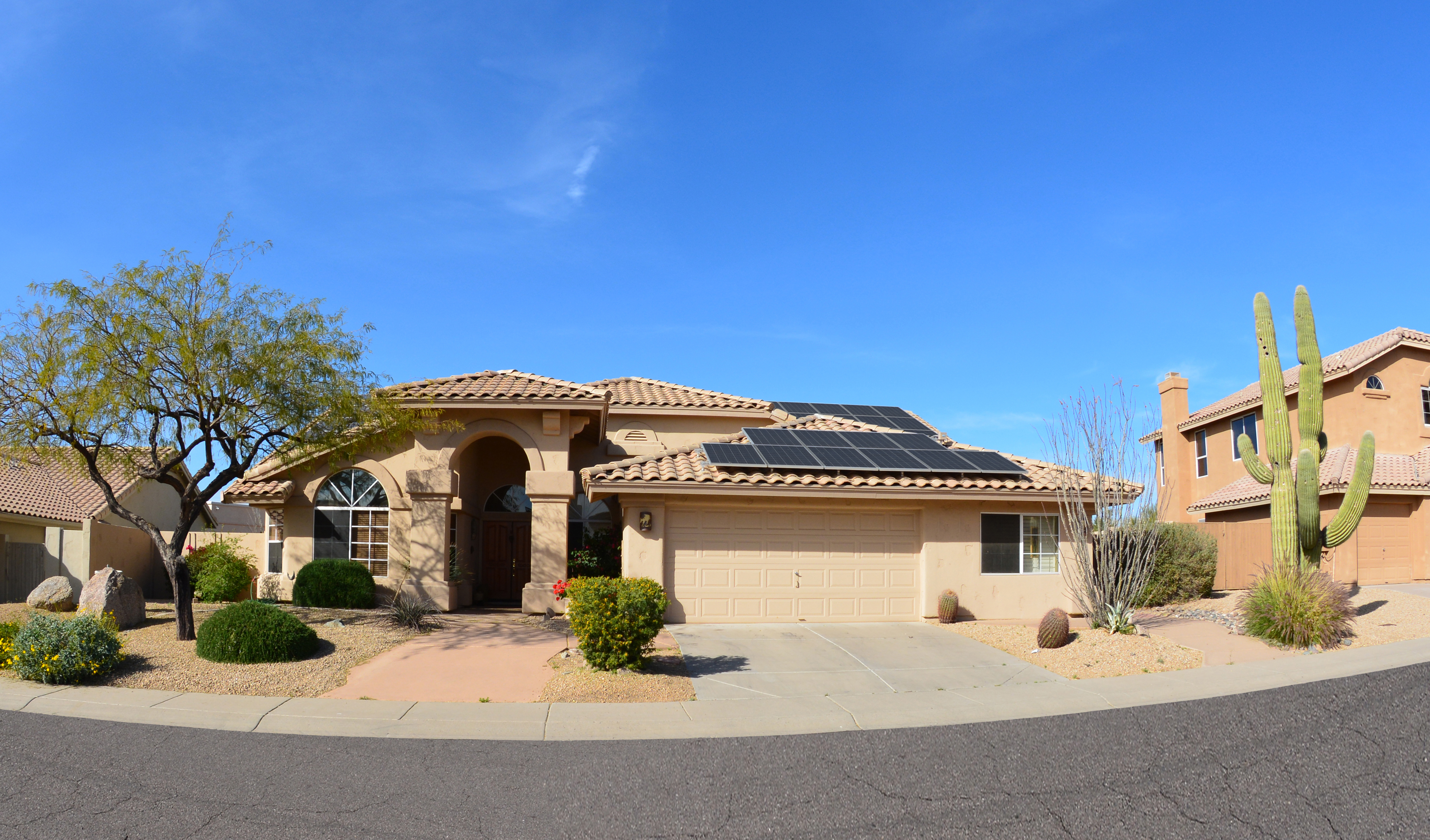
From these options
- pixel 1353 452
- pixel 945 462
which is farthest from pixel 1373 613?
pixel 1353 452

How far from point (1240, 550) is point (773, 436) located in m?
12.4

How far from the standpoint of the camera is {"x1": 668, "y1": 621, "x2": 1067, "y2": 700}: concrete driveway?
1123 centimetres

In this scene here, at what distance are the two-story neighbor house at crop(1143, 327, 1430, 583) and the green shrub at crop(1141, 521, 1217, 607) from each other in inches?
25.6

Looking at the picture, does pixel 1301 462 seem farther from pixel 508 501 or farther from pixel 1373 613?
pixel 508 501

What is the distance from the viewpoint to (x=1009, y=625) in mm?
16141

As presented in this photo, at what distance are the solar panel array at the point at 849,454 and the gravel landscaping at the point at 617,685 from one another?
5.41 m

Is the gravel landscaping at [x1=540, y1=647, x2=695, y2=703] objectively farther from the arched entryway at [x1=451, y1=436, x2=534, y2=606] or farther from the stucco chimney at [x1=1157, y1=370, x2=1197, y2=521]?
the stucco chimney at [x1=1157, y1=370, x2=1197, y2=521]

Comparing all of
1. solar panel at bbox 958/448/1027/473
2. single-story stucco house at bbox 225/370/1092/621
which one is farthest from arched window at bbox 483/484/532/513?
solar panel at bbox 958/448/1027/473

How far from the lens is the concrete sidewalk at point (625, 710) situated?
9008 mm

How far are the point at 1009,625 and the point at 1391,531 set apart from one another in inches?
521

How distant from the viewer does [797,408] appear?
25.0 metres

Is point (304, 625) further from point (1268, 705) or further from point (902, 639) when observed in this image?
point (1268, 705)

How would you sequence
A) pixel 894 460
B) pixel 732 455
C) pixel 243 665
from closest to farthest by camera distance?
pixel 243 665
pixel 732 455
pixel 894 460

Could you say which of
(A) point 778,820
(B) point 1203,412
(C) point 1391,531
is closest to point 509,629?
(A) point 778,820
